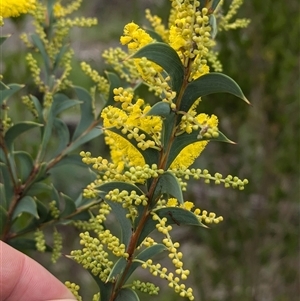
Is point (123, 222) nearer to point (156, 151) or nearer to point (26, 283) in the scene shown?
point (156, 151)

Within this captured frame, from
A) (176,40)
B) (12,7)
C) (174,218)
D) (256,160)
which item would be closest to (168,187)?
(174,218)

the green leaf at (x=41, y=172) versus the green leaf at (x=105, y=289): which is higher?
the green leaf at (x=41, y=172)

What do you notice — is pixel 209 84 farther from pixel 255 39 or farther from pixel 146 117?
pixel 255 39

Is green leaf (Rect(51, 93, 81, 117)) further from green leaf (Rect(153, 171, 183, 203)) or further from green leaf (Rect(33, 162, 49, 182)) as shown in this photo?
green leaf (Rect(153, 171, 183, 203))

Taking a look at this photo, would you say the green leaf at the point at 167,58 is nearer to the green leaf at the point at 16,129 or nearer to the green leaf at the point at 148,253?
the green leaf at the point at 148,253

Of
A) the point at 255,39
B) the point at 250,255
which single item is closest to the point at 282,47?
the point at 255,39

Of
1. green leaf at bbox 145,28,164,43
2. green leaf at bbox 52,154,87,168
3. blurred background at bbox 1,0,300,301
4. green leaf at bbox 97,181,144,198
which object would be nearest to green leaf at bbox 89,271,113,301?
green leaf at bbox 97,181,144,198

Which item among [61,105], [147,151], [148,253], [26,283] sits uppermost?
[61,105]

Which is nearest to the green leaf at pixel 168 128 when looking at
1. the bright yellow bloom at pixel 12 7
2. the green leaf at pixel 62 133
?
the bright yellow bloom at pixel 12 7
